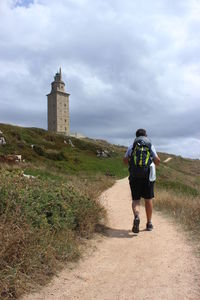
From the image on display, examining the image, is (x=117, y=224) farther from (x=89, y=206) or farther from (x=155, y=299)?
(x=155, y=299)

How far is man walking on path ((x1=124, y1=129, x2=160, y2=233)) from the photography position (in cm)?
588

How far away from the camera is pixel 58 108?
8050 centimetres

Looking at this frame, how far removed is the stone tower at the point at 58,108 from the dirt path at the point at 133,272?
245 feet

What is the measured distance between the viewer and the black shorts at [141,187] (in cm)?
605

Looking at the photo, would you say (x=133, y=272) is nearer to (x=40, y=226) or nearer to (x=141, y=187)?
(x=40, y=226)

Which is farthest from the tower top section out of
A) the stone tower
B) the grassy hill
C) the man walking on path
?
the man walking on path

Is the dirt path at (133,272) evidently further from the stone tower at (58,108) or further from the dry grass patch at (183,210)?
the stone tower at (58,108)

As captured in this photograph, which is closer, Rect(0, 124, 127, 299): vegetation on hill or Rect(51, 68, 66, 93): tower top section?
Rect(0, 124, 127, 299): vegetation on hill

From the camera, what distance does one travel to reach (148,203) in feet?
20.2

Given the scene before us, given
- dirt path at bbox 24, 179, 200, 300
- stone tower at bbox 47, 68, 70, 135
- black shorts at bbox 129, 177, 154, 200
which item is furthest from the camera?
stone tower at bbox 47, 68, 70, 135

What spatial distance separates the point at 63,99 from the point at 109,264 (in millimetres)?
80818

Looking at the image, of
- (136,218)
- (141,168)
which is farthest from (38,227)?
(141,168)

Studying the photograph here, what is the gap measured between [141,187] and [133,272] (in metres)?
2.30

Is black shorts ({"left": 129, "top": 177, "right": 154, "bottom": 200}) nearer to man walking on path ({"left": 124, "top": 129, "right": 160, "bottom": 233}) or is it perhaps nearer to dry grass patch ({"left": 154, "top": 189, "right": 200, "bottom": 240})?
man walking on path ({"left": 124, "top": 129, "right": 160, "bottom": 233})
